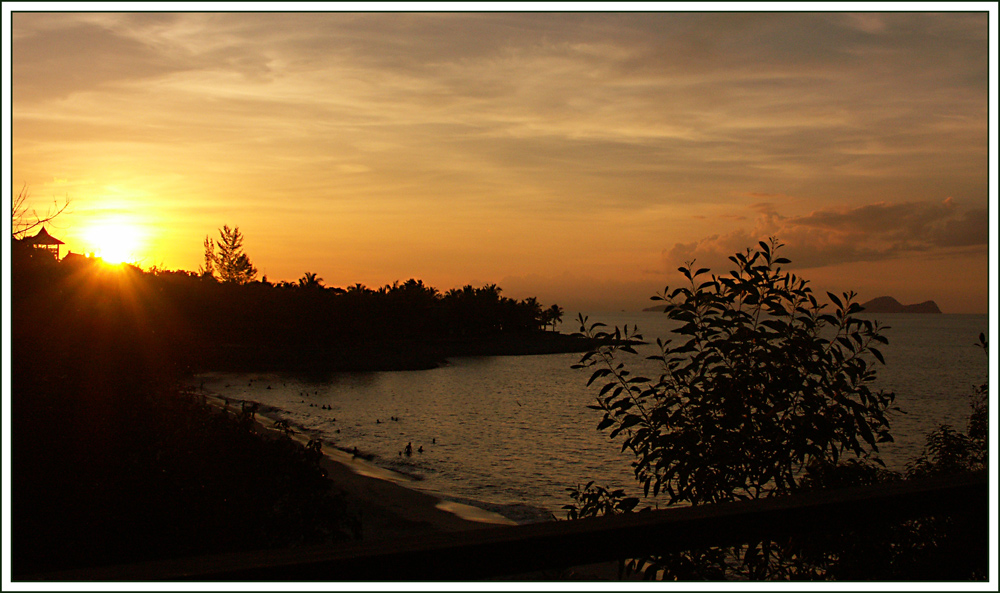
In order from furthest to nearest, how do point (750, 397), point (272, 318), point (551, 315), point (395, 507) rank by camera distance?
point (551, 315) < point (272, 318) < point (395, 507) < point (750, 397)

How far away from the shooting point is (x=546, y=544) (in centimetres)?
172

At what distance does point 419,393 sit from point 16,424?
54402mm

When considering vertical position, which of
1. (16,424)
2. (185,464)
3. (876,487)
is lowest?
(185,464)

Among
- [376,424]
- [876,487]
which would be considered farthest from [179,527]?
[376,424]

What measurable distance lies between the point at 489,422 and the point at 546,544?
1728 inches

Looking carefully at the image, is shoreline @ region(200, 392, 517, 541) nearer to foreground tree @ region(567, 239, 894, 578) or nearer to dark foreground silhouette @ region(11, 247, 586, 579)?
dark foreground silhouette @ region(11, 247, 586, 579)

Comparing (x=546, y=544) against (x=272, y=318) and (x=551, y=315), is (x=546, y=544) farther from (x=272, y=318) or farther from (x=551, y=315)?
(x=551, y=315)

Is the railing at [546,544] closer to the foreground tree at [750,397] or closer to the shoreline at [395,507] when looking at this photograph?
the foreground tree at [750,397]

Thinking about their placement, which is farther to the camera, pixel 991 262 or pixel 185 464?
pixel 185 464

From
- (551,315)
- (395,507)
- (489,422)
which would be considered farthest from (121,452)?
(551,315)

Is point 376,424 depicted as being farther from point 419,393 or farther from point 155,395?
point 155,395

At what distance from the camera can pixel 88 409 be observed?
28.1 feet

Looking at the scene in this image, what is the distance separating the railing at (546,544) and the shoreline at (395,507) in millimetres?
15136

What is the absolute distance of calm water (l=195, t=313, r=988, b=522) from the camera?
2711 cm
